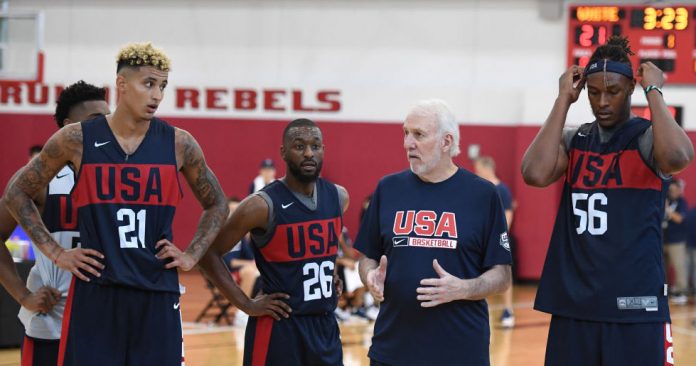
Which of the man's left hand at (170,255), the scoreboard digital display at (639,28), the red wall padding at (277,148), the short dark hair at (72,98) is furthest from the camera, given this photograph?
the red wall padding at (277,148)

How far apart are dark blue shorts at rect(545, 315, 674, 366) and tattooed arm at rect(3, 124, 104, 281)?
2254mm

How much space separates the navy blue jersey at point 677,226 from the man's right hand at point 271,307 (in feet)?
40.2

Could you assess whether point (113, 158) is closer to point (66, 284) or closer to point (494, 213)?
point (66, 284)

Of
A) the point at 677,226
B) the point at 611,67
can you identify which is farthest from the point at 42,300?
the point at 677,226

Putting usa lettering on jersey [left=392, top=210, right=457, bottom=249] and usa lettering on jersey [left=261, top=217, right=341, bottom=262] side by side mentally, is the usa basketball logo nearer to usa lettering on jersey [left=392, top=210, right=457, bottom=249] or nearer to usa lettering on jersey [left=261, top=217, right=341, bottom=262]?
usa lettering on jersey [left=392, top=210, right=457, bottom=249]

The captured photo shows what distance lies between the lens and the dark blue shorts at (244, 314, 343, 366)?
16.7 feet

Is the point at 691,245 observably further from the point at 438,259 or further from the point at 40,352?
the point at 40,352

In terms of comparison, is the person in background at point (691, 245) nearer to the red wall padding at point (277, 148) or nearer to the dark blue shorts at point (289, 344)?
the red wall padding at point (277, 148)

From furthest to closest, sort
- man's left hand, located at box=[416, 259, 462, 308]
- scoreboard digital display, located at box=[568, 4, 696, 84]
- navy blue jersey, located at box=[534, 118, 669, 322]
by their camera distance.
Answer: scoreboard digital display, located at box=[568, 4, 696, 84] < navy blue jersey, located at box=[534, 118, 669, 322] < man's left hand, located at box=[416, 259, 462, 308]

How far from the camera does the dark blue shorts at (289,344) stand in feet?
16.7

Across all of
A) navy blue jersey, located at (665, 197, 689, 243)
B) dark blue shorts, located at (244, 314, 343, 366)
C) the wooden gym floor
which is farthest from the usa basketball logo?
navy blue jersey, located at (665, 197, 689, 243)

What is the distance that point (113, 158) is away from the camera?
4438 mm

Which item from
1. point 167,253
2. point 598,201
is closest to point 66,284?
point 167,253

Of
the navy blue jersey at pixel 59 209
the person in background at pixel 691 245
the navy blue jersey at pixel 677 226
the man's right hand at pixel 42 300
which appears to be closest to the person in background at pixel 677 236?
the navy blue jersey at pixel 677 226
